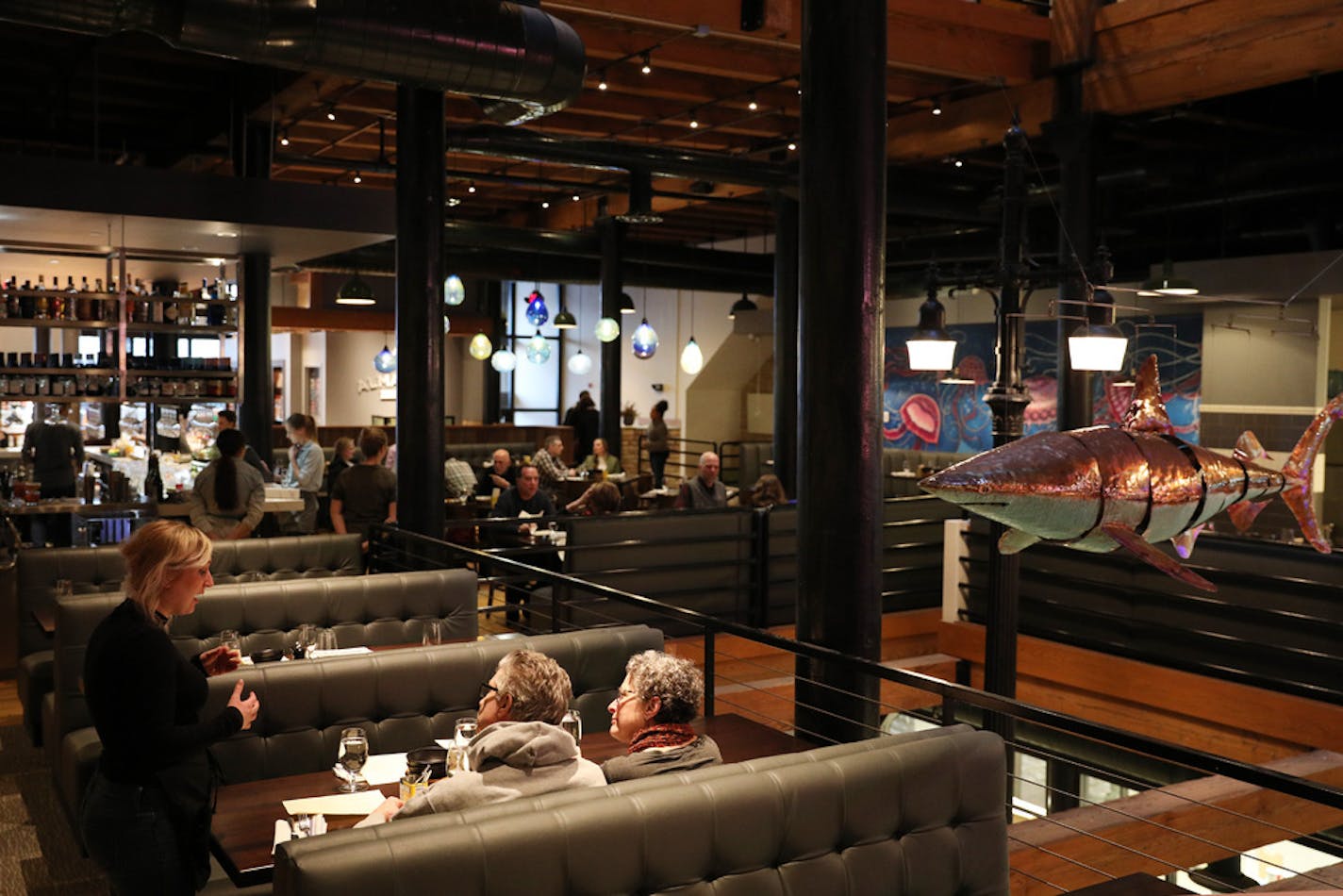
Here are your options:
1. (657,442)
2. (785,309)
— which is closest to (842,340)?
(785,309)

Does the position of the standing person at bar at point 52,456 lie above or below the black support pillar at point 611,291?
below

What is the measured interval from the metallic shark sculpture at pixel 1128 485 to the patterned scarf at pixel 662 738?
1.13 metres

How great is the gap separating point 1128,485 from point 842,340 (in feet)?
7.32

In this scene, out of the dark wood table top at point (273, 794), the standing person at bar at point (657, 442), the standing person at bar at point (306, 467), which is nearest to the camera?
the dark wood table top at point (273, 794)

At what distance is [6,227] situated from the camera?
31.3 ft

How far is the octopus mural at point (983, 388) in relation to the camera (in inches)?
497

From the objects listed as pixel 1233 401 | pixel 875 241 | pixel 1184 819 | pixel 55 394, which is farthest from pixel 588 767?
pixel 1233 401

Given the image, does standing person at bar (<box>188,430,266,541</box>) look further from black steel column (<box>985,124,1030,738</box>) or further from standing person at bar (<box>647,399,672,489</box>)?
standing person at bar (<box>647,399,672,489</box>)

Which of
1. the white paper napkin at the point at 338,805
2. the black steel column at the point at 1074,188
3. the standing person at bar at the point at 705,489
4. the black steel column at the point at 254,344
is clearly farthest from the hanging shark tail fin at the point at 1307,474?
the black steel column at the point at 254,344

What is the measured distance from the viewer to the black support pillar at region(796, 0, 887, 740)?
4.33 meters

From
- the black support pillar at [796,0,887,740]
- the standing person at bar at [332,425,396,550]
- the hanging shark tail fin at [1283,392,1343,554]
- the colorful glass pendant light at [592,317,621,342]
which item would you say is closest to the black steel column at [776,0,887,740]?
the black support pillar at [796,0,887,740]

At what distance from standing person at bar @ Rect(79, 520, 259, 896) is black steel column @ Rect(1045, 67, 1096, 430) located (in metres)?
6.65

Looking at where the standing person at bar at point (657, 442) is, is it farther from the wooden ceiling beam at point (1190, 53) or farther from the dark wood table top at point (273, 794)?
the dark wood table top at point (273, 794)

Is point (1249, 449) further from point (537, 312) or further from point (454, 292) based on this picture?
point (537, 312)
